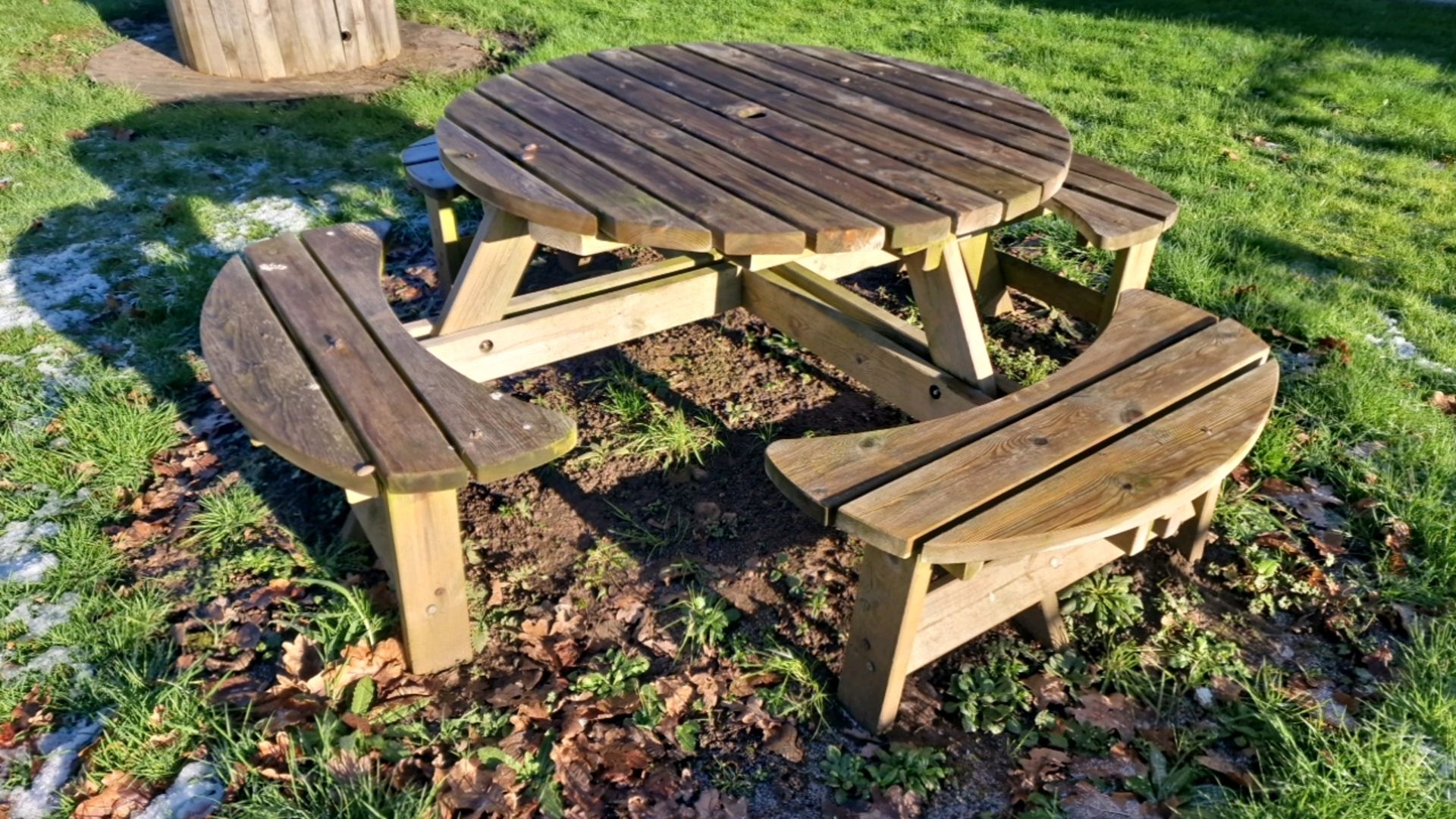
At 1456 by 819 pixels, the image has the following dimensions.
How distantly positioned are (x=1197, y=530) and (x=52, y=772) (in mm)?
2625

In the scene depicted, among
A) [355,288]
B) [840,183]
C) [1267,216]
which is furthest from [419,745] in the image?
[1267,216]

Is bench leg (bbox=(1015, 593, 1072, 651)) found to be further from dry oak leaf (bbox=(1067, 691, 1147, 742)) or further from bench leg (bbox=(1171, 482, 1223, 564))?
bench leg (bbox=(1171, 482, 1223, 564))

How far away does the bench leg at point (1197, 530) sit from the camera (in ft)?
8.32

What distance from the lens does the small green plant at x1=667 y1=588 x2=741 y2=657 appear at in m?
2.33

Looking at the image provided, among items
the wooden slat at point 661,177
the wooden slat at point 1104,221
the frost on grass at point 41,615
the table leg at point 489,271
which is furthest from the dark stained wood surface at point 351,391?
the wooden slat at point 1104,221

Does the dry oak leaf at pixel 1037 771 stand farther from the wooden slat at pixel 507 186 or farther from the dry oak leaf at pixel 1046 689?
the wooden slat at pixel 507 186

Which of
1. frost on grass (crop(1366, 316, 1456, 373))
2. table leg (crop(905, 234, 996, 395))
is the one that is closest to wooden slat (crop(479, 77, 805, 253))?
table leg (crop(905, 234, 996, 395))

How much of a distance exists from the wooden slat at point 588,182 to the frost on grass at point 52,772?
4.89 ft

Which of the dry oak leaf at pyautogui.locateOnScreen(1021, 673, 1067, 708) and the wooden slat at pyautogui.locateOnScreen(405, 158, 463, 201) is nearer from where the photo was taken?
the dry oak leaf at pyautogui.locateOnScreen(1021, 673, 1067, 708)

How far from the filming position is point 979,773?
6.70 feet

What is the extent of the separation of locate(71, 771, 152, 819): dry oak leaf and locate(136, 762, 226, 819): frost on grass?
1.0 inches

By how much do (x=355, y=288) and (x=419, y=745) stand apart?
112 centimetres

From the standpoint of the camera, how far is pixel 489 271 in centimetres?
268

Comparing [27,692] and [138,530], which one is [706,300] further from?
[27,692]
